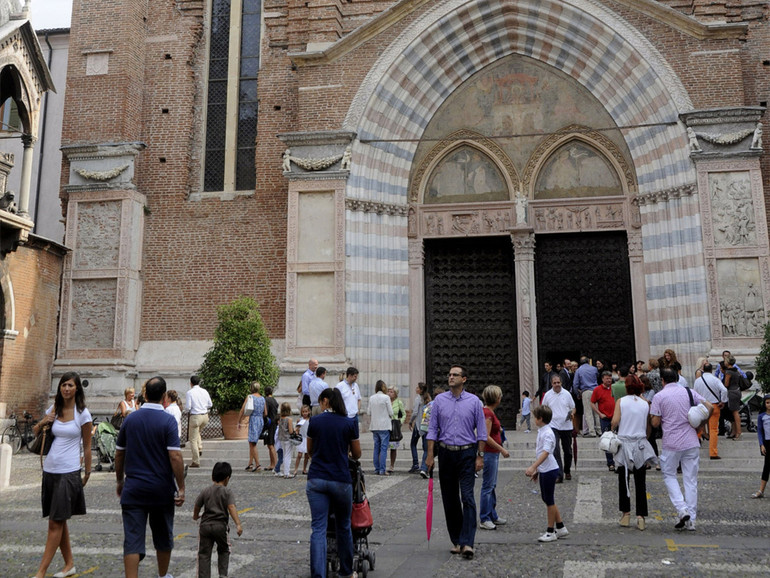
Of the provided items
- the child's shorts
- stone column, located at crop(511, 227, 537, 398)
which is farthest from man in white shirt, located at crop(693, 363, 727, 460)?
the child's shorts

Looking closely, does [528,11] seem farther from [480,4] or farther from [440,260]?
[440,260]

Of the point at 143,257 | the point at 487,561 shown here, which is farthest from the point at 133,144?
the point at 487,561

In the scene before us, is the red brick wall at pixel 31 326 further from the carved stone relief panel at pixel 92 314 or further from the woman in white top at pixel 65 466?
the woman in white top at pixel 65 466

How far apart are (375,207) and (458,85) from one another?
3992 millimetres

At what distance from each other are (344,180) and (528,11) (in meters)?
6.25

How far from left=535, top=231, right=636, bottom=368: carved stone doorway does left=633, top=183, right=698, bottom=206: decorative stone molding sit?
0.99 m

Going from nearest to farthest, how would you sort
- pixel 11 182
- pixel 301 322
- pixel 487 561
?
pixel 487 561, pixel 301 322, pixel 11 182

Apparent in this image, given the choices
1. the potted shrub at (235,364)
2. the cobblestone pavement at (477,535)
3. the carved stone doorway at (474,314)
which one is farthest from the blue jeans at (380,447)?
the carved stone doorway at (474,314)

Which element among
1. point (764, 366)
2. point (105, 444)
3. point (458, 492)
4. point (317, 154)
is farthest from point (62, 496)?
point (317, 154)

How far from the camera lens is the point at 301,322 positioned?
1764 cm

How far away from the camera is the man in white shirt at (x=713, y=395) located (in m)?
12.5

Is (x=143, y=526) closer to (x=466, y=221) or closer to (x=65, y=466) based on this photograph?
(x=65, y=466)

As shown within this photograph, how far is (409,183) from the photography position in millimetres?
19453

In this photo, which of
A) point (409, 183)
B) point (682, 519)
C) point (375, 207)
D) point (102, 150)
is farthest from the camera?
point (409, 183)
